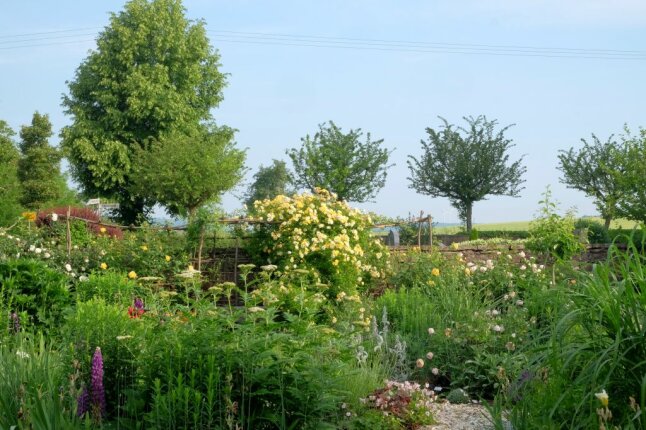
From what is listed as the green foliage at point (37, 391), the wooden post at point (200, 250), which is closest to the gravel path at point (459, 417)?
the green foliage at point (37, 391)

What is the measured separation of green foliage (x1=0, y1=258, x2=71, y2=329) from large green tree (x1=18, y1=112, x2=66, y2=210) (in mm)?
25749

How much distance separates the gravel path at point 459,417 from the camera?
16.1 ft

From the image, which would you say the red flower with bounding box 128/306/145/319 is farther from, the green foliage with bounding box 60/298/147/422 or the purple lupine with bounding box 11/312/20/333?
the green foliage with bounding box 60/298/147/422

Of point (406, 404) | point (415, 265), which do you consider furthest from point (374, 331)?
point (415, 265)

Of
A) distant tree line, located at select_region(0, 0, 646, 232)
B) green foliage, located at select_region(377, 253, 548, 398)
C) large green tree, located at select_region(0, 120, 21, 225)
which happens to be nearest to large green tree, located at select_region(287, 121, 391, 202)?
distant tree line, located at select_region(0, 0, 646, 232)

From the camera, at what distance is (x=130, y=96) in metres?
31.8

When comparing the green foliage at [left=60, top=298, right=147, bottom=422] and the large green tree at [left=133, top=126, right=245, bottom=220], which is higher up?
the large green tree at [left=133, top=126, right=245, bottom=220]

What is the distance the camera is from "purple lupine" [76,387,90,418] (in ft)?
12.8

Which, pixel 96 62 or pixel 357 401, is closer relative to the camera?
pixel 357 401

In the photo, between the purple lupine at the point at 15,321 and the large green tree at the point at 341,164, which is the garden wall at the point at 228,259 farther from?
the large green tree at the point at 341,164

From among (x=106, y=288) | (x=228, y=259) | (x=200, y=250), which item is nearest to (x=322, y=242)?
(x=228, y=259)

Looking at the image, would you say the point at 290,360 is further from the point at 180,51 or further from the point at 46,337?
the point at 180,51

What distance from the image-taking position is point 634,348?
10.4 ft

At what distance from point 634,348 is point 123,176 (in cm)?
3091
